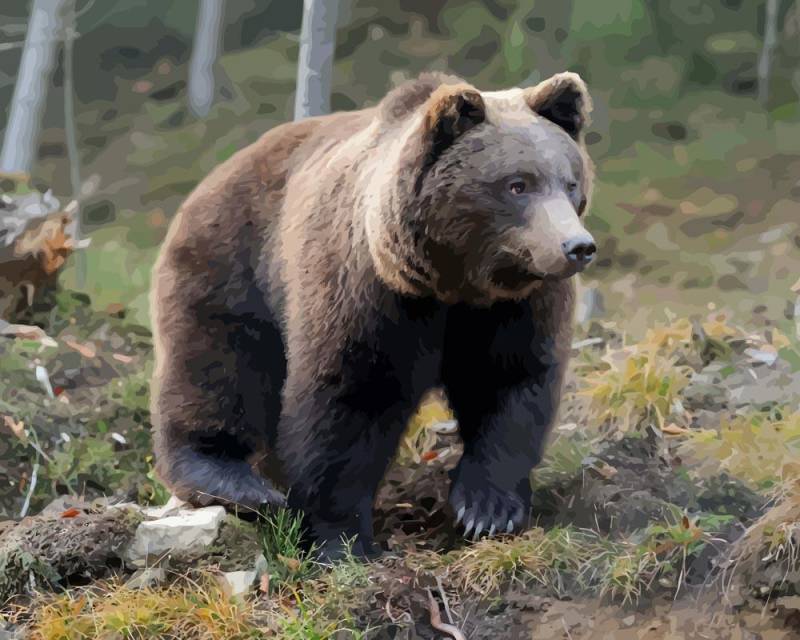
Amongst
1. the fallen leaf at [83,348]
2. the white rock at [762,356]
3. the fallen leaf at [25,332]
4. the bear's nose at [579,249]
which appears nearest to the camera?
the bear's nose at [579,249]

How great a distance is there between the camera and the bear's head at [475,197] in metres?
4.65

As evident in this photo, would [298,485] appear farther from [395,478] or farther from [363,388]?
[395,478]

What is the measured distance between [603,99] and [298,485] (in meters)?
12.5

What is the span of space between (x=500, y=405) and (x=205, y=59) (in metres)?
14.1

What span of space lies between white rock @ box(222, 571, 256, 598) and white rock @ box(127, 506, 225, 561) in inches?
8.1

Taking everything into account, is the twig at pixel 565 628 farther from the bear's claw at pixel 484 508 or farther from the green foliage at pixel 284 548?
the green foliage at pixel 284 548

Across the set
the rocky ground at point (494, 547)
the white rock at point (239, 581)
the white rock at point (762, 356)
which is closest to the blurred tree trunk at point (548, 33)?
the white rock at point (762, 356)

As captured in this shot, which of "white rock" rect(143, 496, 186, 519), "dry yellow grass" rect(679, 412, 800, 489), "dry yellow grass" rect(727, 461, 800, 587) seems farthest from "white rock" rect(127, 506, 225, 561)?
"dry yellow grass" rect(679, 412, 800, 489)

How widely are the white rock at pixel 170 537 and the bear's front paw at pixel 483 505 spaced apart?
1.11 meters

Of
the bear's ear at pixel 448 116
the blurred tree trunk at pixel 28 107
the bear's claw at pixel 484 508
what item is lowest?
the bear's claw at pixel 484 508

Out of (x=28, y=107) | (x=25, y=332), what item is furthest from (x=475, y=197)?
(x=28, y=107)

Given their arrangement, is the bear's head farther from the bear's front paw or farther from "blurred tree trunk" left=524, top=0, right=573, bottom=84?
"blurred tree trunk" left=524, top=0, right=573, bottom=84

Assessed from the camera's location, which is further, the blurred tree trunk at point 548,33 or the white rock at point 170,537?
the blurred tree trunk at point 548,33

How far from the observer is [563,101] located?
496 cm
